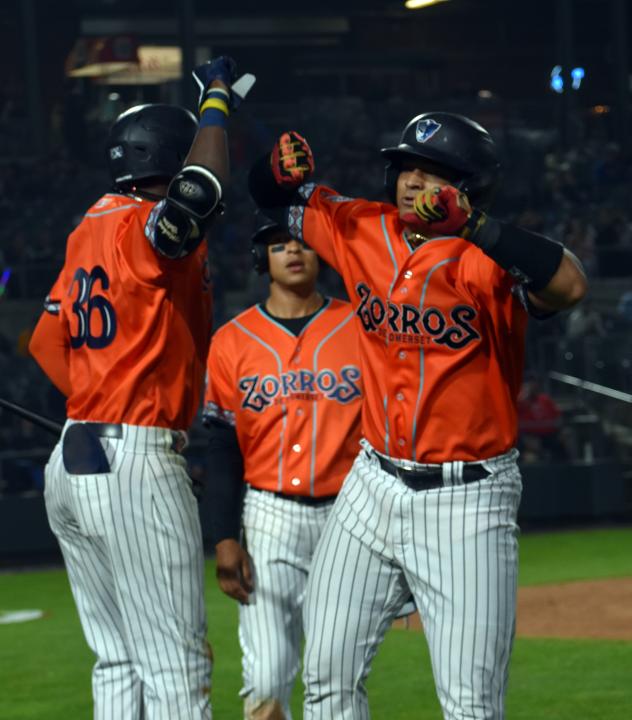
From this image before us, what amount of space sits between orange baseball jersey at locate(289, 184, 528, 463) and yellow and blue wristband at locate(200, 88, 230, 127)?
540 millimetres

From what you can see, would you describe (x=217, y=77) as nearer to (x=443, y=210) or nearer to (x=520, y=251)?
(x=443, y=210)

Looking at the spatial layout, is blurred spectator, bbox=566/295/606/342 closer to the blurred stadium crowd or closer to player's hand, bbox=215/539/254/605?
the blurred stadium crowd

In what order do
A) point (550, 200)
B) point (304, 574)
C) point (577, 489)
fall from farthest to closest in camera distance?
point (550, 200) < point (577, 489) < point (304, 574)

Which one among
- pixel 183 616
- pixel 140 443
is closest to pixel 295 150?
pixel 140 443

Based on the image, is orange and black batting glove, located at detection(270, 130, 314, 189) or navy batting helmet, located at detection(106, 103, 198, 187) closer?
orange and black batting glove, located at detection(270, 130, 314, 189)

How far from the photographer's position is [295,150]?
359 cm

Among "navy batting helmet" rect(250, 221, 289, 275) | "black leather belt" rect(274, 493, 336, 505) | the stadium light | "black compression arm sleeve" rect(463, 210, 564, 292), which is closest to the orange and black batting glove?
"black compression arm sleeve" rect(463, 210, 564, 292)

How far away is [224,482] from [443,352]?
4.08 ft

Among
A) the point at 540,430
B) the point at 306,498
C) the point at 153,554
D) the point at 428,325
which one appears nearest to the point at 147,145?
the point at 428,325

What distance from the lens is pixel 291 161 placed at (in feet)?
11.8

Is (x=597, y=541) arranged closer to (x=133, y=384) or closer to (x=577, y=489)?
(x=577, y=489)

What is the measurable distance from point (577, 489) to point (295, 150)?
10.1 metres

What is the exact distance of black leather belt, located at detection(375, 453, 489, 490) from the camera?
11.2 feet

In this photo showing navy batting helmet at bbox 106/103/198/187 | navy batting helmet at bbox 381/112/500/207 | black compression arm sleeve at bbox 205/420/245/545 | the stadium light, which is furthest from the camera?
the stadium light
